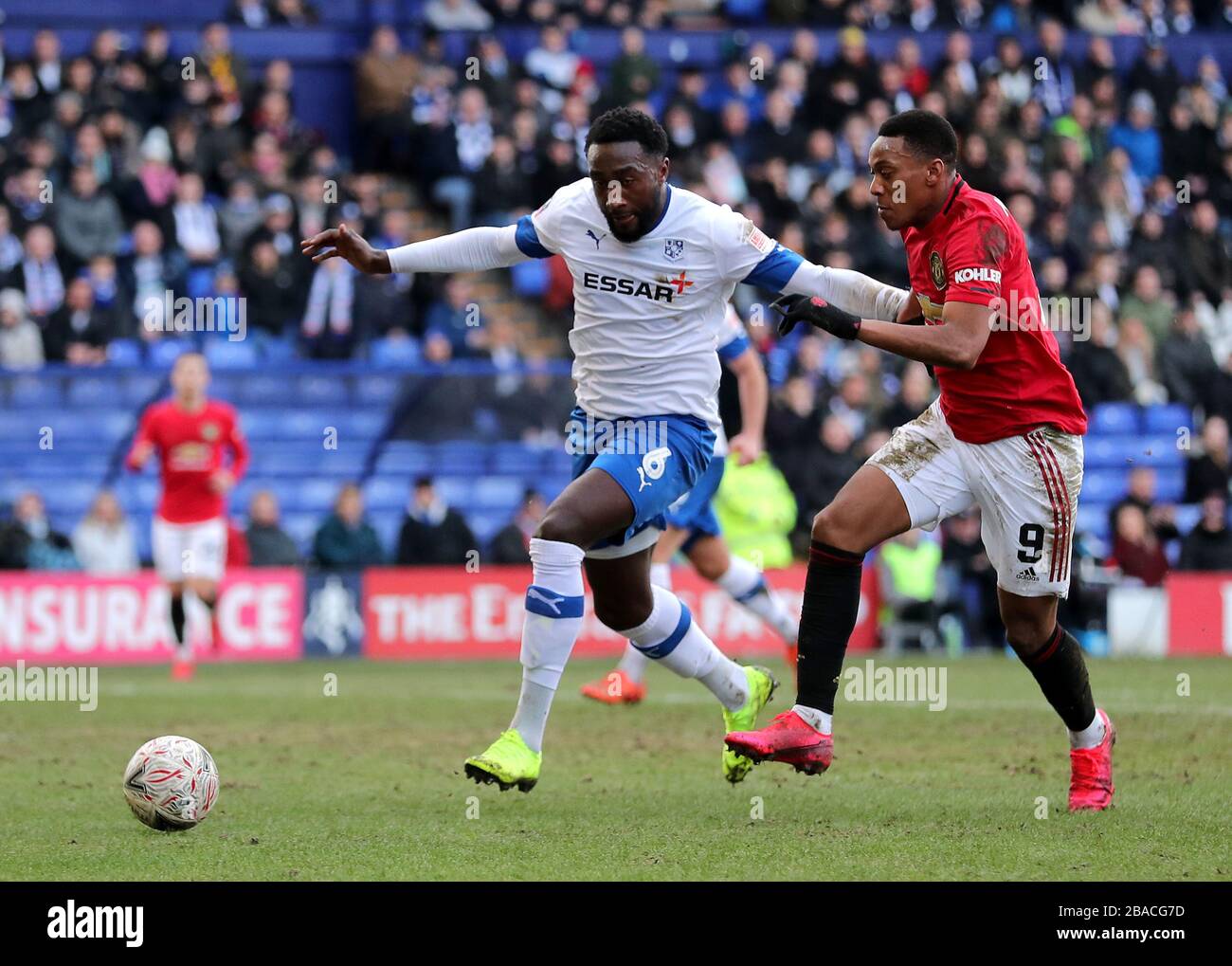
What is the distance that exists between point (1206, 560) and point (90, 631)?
10.1 metres

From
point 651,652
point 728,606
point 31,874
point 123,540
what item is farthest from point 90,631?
point 31,874

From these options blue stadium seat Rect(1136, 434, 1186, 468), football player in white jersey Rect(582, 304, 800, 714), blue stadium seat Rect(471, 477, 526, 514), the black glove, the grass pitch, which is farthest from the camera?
blue stadium seat Rect(1136, 434, 1186, 468)

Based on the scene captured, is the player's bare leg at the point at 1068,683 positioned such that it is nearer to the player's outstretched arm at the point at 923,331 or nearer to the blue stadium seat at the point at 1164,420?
the player's outstretched arm at the point at 923,331

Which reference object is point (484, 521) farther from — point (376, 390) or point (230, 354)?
point (230, 354)

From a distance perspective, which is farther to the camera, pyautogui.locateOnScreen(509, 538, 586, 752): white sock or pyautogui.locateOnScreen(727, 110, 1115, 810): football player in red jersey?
pyautogui.locateOnScreen(509, 538, 586, 752): white sock

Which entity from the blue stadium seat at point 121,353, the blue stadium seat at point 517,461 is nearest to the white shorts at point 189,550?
the blue stadium seat at point 121,353

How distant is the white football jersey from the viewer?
26.1ft

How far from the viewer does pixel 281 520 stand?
61.0ft

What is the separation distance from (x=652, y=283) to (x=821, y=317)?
1121 millimetres

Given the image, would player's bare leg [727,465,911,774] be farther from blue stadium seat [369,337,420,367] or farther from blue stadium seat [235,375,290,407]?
blue stadium seat [369,337,420,367]

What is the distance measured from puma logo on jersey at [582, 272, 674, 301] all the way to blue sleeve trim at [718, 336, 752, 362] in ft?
10.6

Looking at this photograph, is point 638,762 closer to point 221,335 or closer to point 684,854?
point 684,854

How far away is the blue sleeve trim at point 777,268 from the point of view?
7941 millimetres

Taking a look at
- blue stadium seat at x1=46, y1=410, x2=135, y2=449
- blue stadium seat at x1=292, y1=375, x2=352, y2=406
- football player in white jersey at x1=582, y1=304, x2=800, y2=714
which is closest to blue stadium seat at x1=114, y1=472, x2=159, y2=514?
blue stadium seat at x1=46, y1=410, x2=135, y2=449
